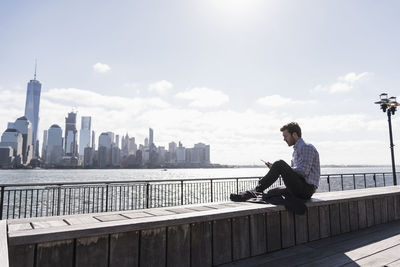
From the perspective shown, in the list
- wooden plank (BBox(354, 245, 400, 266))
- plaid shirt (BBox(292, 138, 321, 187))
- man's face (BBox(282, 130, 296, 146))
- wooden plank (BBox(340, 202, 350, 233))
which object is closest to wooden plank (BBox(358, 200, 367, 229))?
wooden plank (BBox(340, 202, 350, 233))

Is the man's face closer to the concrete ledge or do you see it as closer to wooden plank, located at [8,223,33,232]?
the concrete ledge

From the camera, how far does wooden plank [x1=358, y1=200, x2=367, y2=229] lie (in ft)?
15.0

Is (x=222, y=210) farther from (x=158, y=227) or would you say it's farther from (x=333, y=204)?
(x=333, y=204)

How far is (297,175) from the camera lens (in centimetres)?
361

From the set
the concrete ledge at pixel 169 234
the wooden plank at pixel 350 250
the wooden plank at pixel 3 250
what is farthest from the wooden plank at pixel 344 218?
the wooden plank at pixel 3 250

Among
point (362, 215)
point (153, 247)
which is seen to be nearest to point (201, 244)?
point (153, 247)

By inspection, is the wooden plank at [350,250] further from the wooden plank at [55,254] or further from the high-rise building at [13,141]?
the high-rise building at [13,141]

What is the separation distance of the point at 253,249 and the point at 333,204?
1812mm

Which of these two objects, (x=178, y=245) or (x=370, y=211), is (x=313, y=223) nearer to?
(x=370, y=211)

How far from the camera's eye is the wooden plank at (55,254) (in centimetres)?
194

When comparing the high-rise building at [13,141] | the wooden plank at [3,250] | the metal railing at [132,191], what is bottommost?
the metal railing at [132,191]

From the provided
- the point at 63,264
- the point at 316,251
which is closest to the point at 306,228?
the point at 316,251

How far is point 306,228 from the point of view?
12.3 feet

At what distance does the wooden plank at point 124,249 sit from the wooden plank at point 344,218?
3.39 metres
